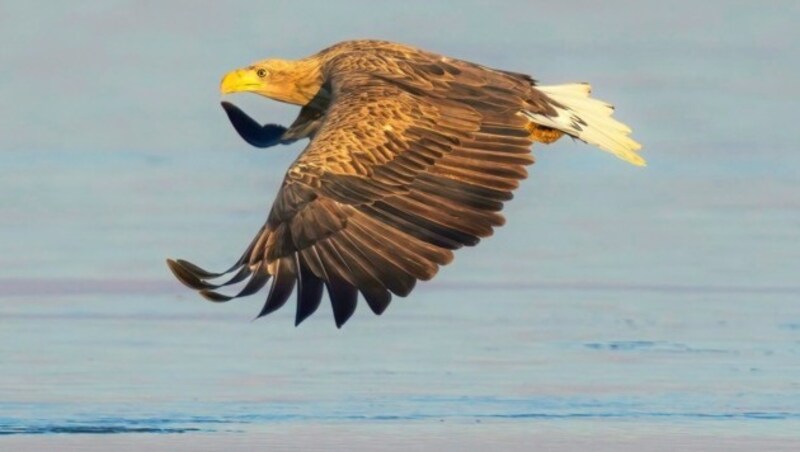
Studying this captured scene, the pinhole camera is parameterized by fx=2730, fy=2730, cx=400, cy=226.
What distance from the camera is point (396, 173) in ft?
30.2

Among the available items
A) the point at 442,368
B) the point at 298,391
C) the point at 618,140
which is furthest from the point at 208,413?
the point at 618,140

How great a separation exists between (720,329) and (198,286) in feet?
10.7

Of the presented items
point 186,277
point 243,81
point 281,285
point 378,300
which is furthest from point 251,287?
point 243,81

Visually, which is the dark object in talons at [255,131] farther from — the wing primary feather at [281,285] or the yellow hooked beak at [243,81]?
the wing primary feather at [281,285]

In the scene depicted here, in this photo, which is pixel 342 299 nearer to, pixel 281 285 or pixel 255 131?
pixel 281 285

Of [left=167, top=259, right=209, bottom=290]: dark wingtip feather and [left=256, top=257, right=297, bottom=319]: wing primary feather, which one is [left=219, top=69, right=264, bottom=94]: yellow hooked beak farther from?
[left=167, top=259, right=209, bottom=290]: dark wingtip feather

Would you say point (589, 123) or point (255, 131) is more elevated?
point (255, 131)

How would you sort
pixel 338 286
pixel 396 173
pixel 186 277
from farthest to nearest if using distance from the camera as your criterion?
1. pixel 396 173
2. pixel 338 286
3. pixel 186 277

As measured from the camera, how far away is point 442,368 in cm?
1040

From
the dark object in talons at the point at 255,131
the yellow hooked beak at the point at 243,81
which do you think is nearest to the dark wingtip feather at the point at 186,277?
the dark object in talons at the point at 255,131

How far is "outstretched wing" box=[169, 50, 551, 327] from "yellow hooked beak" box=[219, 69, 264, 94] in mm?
1198

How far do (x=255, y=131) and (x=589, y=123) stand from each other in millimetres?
1519

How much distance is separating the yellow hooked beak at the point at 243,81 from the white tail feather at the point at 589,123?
51.7 inches

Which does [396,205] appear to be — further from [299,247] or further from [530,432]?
[530,432]
